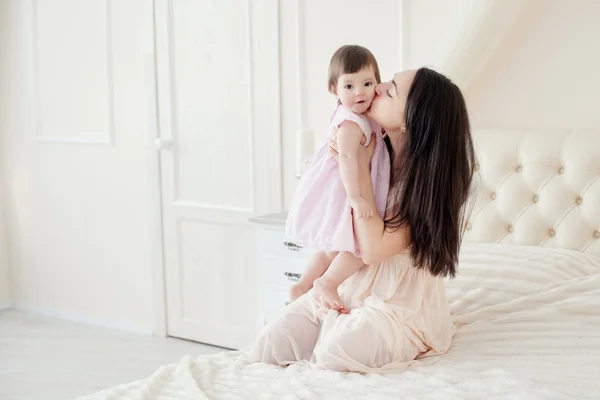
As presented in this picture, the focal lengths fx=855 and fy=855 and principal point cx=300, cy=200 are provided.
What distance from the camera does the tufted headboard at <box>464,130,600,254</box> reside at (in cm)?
292

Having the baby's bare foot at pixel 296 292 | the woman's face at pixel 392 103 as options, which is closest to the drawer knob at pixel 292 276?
the baby's bare foot at pixel 296 292

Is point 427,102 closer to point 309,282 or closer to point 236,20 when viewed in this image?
point 309,282

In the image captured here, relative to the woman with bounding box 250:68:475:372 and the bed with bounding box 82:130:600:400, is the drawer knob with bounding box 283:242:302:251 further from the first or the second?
the woman with bounding box 250:68:475:372

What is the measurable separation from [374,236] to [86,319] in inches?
126

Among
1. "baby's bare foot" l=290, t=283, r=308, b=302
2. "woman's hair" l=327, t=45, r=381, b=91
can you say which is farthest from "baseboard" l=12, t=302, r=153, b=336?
"woman's hair" l=327, t=45, r=381, b=91

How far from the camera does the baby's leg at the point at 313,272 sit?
2.51m

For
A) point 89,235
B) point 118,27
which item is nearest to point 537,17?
point 118,27

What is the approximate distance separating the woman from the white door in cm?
182

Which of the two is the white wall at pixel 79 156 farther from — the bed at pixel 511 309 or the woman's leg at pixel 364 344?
the woman's leg at pixel 364 344

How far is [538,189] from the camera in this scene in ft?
9.93

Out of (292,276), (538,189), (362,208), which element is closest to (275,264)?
(292,276)

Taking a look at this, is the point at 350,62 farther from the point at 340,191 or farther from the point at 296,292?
the point at 296,292

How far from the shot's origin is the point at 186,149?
442 cm

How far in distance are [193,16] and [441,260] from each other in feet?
8.26
